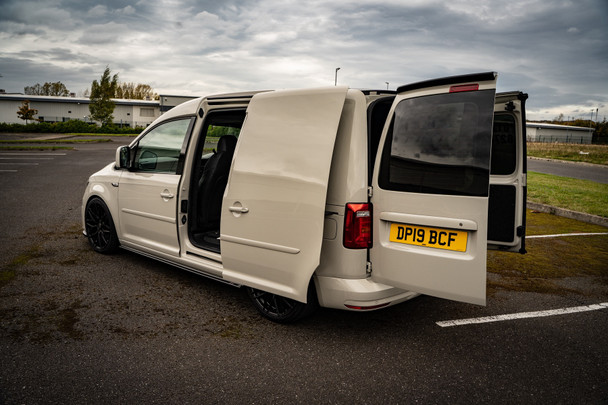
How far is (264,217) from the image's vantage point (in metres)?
3.15

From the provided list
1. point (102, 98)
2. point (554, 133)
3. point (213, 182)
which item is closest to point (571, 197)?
point (213, 182)

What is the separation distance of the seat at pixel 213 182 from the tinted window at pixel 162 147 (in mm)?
355

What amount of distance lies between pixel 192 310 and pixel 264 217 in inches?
48.8

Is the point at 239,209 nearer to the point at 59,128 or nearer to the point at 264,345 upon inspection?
the point at 264,345

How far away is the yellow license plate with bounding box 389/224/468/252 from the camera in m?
2.63

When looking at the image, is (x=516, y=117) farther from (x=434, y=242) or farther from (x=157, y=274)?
(x=157, y=274)

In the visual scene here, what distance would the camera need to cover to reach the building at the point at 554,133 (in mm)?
69000

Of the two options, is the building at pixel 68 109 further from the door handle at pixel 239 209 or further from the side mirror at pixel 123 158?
the door handle at pixel 239 209

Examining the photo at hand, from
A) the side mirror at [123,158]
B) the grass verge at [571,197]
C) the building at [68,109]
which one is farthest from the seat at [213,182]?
the building at [68,109]

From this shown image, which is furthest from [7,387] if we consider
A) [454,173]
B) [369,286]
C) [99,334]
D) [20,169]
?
[20,169]

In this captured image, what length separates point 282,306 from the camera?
342 centimetres

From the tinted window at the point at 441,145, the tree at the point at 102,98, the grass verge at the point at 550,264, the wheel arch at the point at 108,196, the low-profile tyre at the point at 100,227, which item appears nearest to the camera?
the tinted window at the point at 441,145

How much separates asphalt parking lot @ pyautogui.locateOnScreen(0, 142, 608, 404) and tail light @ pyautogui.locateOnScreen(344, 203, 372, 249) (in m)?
0.83

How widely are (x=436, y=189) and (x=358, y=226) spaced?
59cm
